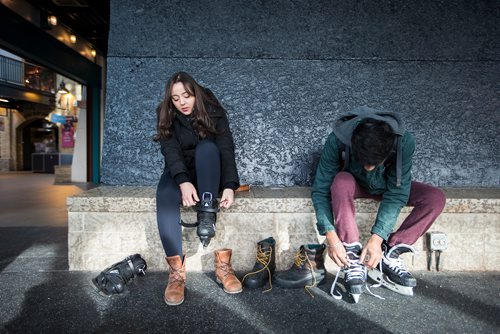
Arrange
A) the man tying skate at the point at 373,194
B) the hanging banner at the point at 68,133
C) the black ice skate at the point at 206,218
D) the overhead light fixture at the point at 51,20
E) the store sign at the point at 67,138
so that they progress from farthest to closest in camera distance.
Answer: the store sign at the point at 67,138 → the hanging banner at the point at 68,133 → the overhead light fixture at the point at 51,20 → the black ice skate at the point at 206,218 → the man tying skate at the point at 373,194

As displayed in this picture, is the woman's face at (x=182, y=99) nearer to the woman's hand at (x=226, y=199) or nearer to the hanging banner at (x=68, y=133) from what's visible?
the woman's hand at (x=226, y=199)

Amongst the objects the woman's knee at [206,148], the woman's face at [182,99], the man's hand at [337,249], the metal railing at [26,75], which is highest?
the metal railing at [26,75]

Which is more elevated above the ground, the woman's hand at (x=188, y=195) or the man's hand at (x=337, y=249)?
the woman's hand at (x=188, y=195)

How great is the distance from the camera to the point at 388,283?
178 centimetres

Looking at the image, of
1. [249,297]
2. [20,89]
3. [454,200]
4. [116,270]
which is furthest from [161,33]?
[20,89]

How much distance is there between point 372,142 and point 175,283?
3.98 ft

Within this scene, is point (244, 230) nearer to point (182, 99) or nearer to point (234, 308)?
point (234, 308)

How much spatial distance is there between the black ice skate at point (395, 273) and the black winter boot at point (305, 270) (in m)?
0.32

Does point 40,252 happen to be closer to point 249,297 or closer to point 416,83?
point 249,297

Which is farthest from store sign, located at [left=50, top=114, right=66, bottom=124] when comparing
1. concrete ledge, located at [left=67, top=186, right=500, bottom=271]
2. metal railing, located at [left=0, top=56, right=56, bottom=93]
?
concrete ledge, located at [left=67, top=186, right=500, bottom=271]

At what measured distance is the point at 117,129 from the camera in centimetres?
247

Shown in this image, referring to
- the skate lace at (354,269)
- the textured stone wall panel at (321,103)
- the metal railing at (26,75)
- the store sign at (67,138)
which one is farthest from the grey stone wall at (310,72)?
the metal railing at (26,75)

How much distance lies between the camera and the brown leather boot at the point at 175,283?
1.62 m

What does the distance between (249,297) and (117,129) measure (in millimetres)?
1601
